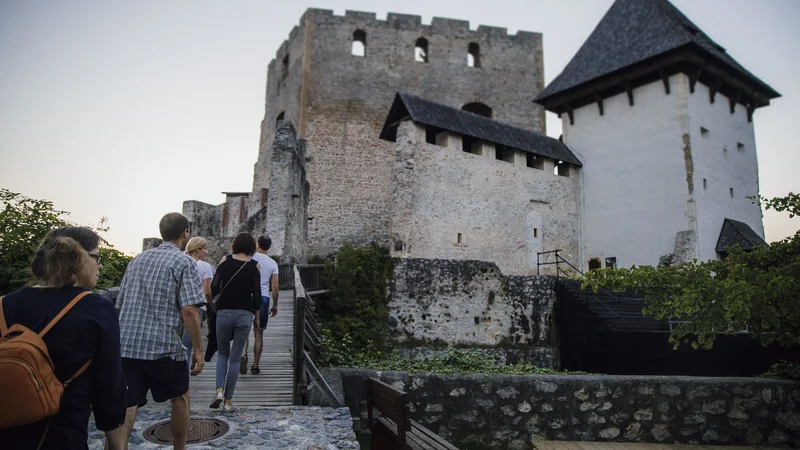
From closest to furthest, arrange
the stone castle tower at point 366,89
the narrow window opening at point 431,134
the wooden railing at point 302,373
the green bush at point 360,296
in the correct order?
the wooden railing at point 302,373 → the green bush at point 360,296 → the narrow window opening at point 431,134 → the stone castle tower at point 366,89

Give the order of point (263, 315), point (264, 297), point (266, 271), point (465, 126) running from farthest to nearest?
1. point (465, 126)
2. point (266, 271)
3. point (264, 297)
4. point (263, 315)

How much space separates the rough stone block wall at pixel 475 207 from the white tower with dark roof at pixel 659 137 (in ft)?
5.38

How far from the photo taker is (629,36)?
20.1m

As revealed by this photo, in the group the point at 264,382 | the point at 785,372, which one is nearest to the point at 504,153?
the point at 785,372

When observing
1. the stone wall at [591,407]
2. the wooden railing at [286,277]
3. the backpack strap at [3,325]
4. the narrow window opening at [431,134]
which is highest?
the narrow window opening at [431,134]

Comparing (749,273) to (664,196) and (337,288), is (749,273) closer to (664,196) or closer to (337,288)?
(337,288)

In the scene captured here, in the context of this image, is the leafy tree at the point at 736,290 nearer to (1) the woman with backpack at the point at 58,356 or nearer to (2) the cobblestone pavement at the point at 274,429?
(2) the cobblestone pavement at the point at 274,429

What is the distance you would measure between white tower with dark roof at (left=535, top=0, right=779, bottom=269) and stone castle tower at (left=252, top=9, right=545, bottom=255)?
5.32 metres

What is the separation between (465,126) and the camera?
57.4 ft

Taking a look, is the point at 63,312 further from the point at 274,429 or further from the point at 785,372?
the point at 785,372

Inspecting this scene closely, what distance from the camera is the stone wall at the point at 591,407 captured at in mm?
5508

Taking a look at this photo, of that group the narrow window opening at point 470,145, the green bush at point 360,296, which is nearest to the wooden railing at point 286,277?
the green bush at point 360,296

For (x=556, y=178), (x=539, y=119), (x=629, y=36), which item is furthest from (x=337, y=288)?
(x=539, y=119)

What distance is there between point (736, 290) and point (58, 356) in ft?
22.7
